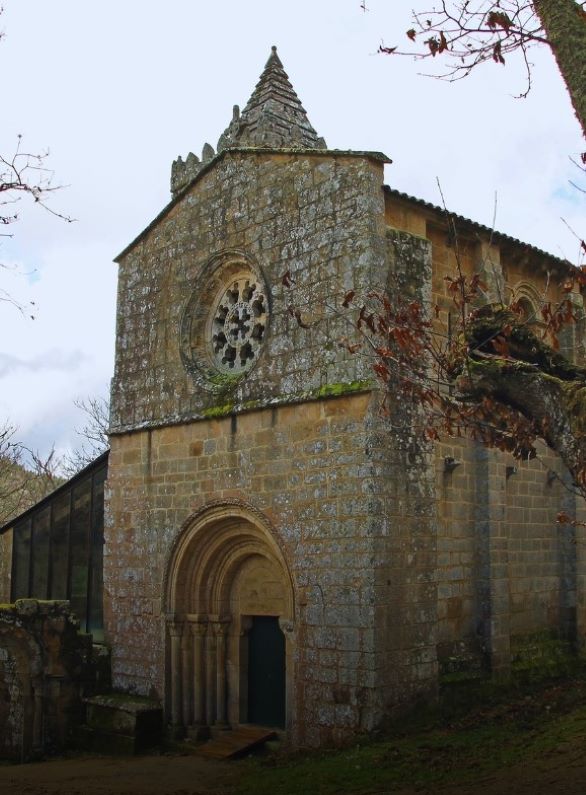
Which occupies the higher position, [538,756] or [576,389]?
[576,389]

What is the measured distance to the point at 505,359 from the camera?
6477 millimetres

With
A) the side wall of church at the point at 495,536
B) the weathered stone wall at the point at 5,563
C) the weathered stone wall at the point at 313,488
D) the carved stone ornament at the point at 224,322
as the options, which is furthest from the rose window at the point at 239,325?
the weathered stone wall at the point at 5,563

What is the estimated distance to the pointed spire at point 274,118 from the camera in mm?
18141

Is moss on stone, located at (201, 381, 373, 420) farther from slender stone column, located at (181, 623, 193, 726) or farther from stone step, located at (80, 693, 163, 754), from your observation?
stone step, located at (80, 693, 163, 754)

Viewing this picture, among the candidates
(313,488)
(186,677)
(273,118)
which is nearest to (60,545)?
(186,677)

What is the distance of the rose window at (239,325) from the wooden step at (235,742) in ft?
15.4

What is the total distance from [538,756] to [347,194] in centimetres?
639

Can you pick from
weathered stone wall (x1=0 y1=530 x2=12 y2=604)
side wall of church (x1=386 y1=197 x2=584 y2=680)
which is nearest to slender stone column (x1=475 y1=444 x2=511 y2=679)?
side wall of church (x1=386 y1=197 x2=584 y2=680)

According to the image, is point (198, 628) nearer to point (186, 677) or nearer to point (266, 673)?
point (186, 677)

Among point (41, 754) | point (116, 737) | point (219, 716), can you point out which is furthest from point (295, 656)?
point (41, 754)

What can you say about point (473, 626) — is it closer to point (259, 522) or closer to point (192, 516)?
point (259, 522)

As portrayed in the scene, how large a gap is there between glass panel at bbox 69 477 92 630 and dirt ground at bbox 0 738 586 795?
2433 millimetres

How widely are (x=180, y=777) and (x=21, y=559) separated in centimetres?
599

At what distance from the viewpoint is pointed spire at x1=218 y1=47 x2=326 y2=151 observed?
18.1 m
